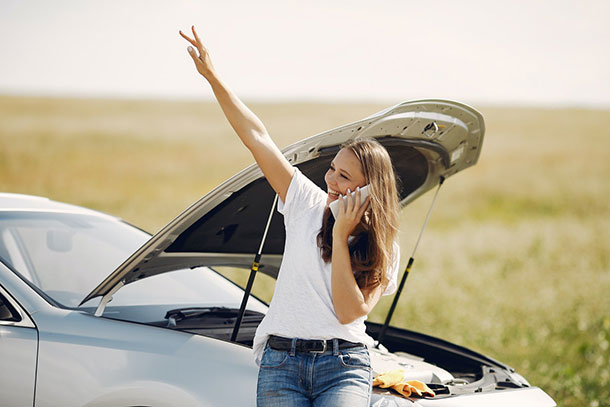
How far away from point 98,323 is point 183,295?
96 centimetres

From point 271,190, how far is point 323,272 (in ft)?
3.11

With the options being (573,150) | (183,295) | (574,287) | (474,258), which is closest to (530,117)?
(573,150)

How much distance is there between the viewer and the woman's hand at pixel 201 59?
2678mm

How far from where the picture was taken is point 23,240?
4.25 m

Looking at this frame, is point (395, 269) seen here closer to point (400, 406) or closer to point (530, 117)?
point (400, 406)

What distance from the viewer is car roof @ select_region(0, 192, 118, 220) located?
396 cm

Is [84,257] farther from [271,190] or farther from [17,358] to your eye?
[271,190]

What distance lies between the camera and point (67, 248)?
412 centimetres

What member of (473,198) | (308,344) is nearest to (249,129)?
(308,344)

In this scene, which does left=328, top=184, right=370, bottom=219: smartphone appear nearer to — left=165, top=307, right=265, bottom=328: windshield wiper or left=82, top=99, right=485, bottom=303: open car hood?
left=82, top=99, right=485, bottom=303: open car hood

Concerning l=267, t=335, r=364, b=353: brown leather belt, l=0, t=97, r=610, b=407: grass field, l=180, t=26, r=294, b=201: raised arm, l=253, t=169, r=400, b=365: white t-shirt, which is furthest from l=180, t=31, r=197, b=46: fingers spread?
l=0, t=97, r=610, b=407: grass field

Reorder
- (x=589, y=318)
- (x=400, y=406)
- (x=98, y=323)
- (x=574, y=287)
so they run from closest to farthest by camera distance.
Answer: (x=400, y=406) < (x=98, y=323) < (x=589, y=318) < (x=574, y=287)

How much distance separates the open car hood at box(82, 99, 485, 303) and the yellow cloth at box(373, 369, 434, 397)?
84 centimetres

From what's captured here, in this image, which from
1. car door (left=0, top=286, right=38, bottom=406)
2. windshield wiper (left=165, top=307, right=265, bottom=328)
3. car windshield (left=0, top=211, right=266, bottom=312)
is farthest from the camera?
car windshield (left=0, top=211, right=266, bottom=312)
